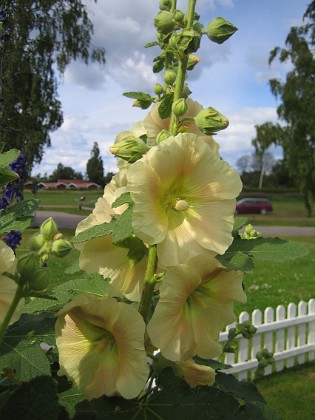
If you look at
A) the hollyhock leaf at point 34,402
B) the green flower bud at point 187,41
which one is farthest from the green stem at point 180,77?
the hollyhock leaf at point 34,402

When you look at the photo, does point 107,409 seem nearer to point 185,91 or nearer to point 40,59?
point 185,91

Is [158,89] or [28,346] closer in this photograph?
[28,346]

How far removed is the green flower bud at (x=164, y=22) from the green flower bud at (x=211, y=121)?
198 mm

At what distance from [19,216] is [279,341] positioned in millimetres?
4305

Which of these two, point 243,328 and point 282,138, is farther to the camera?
point 282,138

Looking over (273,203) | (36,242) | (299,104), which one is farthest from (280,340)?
(273,203)

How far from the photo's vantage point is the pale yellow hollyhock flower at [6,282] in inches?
25.2

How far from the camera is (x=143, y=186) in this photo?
707 mm

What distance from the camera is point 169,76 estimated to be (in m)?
0.92

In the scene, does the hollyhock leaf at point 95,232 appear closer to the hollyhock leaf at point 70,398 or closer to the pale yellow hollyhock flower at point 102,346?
the pale yellow hollyhock flower at point 102,346

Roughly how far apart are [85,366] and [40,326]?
0.14 m

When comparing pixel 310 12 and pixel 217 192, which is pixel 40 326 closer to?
pixel 217 192

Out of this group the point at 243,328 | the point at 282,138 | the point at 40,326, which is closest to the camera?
the point at 40,326

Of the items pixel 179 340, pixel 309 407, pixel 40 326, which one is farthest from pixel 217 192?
pixel 309 407
